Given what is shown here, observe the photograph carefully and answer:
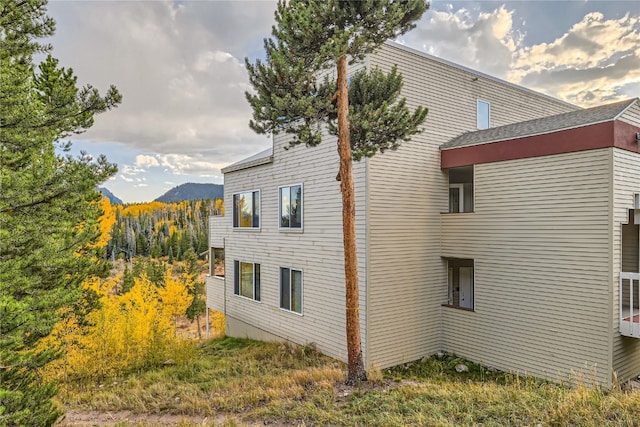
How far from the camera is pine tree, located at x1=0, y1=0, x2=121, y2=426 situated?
4320mm

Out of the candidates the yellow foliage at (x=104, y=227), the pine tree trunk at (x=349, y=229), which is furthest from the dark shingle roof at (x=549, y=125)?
the yellow foliage at (x=104, y=227)

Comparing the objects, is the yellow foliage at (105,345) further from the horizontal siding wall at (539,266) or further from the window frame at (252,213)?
the horizontal siding wall at (539,266)

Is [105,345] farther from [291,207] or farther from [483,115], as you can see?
[483,115]

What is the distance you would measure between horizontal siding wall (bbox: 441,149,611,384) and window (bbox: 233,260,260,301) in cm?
668

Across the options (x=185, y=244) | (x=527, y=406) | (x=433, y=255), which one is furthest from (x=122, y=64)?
(x=185, y=244)

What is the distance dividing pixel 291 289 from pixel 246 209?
391 centimetres

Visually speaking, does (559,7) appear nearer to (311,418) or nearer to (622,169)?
(622,169)

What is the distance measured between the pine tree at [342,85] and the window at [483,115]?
17.0 feet

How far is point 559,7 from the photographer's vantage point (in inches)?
457

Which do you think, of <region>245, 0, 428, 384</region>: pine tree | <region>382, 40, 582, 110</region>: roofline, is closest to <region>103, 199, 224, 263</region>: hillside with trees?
<region>382, 40, 582, 110</region>: roofline

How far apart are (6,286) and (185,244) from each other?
200 feet

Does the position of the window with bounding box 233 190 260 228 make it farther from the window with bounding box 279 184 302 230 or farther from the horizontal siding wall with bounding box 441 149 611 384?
the horizontal siding wall with bounding box 441 149 611 384

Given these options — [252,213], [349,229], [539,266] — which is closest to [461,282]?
[539,266]

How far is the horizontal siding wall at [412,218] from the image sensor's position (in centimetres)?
931
